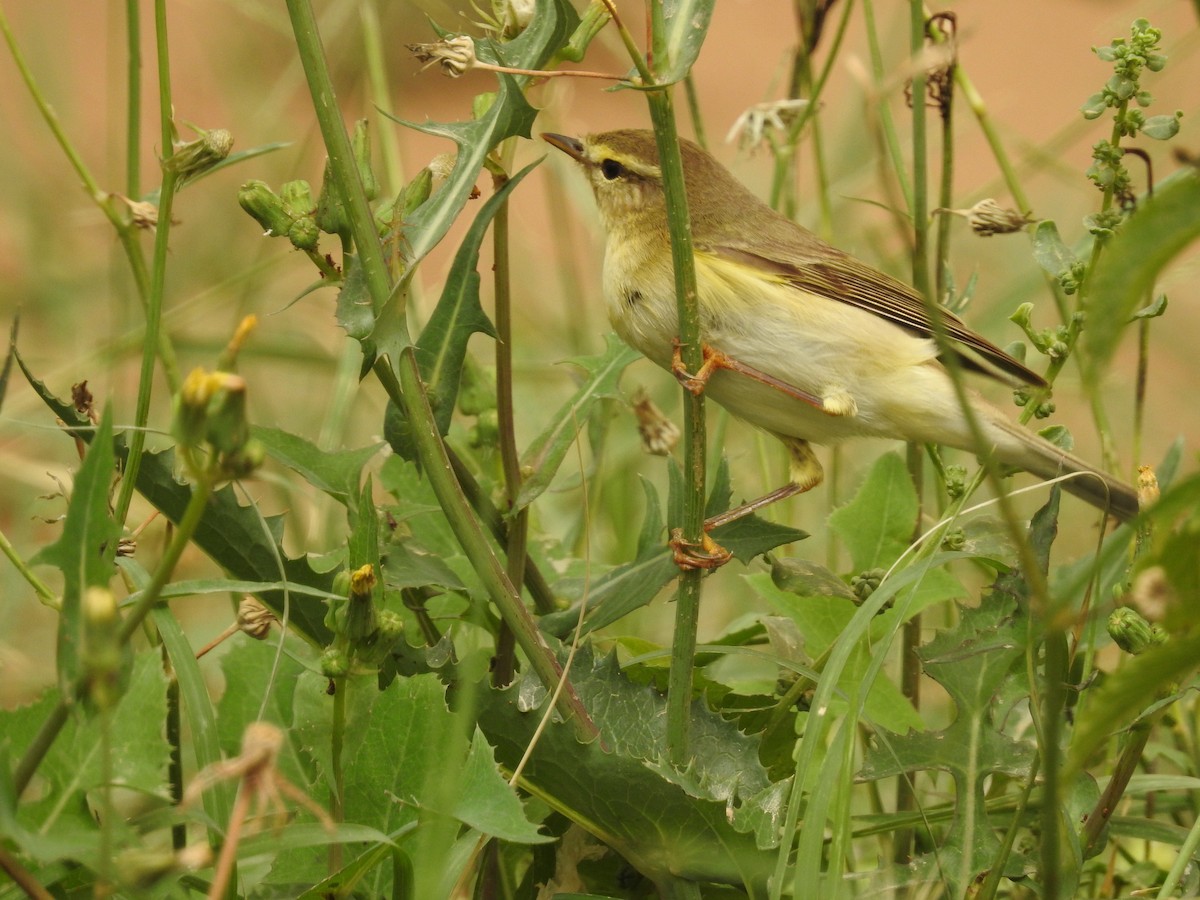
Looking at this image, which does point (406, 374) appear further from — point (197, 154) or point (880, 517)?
point (880, 517)

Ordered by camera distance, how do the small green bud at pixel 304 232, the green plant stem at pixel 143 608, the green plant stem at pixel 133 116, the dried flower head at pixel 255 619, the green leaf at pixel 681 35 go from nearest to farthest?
the green plant stem at pixel 143 608 < the green leaf at pixel 681 35 < the small green bud at pixel 304 232 < the dried flower head at pixel 255 619 < the green plant stem at pixel 133 116

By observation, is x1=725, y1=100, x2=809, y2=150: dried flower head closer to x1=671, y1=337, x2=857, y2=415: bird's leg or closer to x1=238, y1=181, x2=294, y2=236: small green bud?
x1=671, y1=337, x2=857, y2=415: bird's leg

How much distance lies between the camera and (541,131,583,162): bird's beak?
2646mm

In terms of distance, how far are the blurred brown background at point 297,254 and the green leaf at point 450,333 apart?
0.54m

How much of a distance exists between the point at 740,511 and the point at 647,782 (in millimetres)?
646

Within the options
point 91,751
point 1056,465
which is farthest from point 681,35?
point 1056,465

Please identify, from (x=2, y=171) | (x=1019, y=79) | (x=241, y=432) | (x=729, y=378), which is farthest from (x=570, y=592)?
(x=1019, y=79)

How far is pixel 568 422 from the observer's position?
206 cm

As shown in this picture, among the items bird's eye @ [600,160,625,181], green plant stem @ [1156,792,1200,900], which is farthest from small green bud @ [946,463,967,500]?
bird's eye @ [600,160,625,181]

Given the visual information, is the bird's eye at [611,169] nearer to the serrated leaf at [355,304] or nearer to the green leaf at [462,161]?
the green leaf at [462,161]

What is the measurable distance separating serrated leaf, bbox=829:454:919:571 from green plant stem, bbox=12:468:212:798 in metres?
1.28

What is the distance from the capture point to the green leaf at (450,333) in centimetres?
180

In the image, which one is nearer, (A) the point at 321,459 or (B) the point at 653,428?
→ (A) the point at 321,459

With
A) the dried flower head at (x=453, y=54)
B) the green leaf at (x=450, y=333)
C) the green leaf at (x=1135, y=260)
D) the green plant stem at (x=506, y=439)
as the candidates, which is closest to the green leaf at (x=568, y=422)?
the green plant stem at (x=506, y=439)
